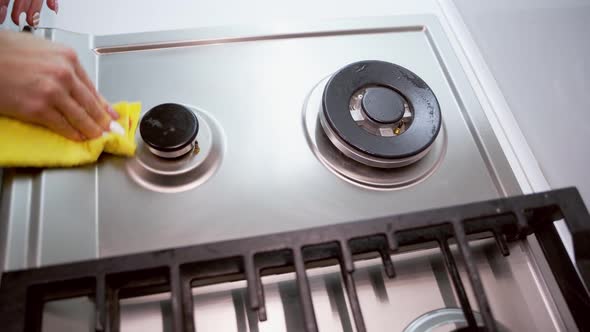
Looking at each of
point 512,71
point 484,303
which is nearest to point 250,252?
point 484,303

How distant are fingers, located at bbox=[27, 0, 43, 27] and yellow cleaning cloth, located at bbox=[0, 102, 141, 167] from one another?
22cm

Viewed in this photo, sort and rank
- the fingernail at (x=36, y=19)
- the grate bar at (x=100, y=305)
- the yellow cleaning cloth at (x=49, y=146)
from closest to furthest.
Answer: the grate bar at (x=100, y=305), the yellow cleaning cloth at (x=49, y=146), the fingernail at (x=36, y=19)

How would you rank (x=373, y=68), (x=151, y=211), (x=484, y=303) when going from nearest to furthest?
(x=484, y=303)
(x=151, y=211)
(x=373, y=68)

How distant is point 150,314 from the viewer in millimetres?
426

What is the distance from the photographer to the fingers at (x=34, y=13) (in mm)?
600

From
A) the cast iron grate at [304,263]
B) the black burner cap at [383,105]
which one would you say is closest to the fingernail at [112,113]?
the cast iron grate at [304,263]

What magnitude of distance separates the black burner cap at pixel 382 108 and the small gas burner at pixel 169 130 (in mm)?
184

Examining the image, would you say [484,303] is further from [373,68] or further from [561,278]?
[373,68]

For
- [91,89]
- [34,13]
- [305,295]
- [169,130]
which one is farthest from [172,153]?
[34,13]

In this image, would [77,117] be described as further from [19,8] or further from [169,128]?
[19,8]

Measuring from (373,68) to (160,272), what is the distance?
411 millimetres

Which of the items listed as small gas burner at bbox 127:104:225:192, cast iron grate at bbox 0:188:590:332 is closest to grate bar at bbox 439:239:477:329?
cast iron grate at bbox 0:188:590:332

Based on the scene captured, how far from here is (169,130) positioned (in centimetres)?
49

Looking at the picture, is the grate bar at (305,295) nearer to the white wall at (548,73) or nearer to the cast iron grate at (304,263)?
the cast iron grate at (304,263)
